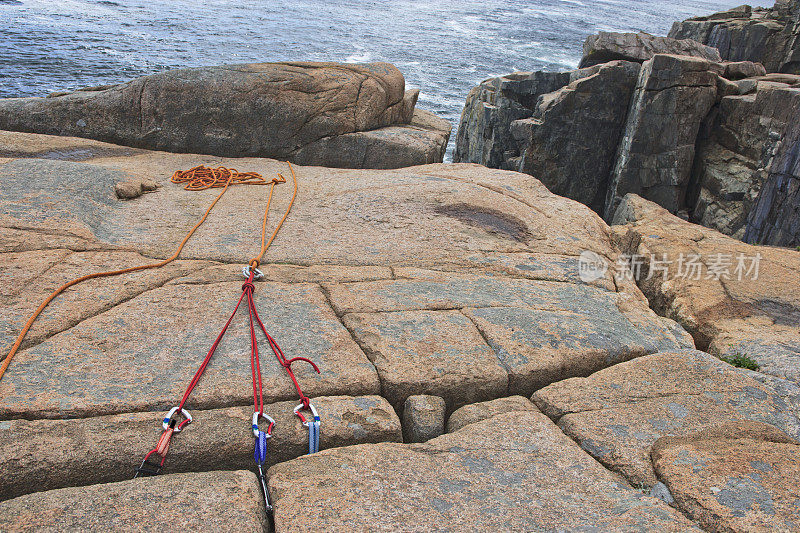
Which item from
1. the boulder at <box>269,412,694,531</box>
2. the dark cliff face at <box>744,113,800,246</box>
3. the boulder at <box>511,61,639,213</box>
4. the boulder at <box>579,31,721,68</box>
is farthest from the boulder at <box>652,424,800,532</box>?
the boulder at <box>579,31,721,68</box>

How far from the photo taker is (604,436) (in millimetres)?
3125

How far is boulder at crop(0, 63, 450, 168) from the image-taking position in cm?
794

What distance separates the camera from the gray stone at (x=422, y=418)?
320 centimetres

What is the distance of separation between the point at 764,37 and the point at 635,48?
492 inches

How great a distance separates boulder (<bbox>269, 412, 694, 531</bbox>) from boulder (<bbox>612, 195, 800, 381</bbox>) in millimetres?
2683

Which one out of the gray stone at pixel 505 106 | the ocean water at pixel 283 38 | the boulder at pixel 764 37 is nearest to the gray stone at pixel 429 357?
the gray stone at pixel 505 106

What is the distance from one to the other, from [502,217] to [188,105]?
4924 millimetres

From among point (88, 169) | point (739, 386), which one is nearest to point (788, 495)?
point (739, 386)

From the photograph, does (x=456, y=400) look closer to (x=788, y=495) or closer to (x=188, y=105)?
(x=788, y=495)

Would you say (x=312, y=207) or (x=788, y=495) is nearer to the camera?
(x=788, y=495)

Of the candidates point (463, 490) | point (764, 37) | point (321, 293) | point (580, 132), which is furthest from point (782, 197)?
point (764, 37)

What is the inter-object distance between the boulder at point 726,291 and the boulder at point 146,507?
14.0 ft

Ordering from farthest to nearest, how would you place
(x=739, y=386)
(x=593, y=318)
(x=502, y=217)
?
(x=502, y=217) → (x=593, y=318) → (x=739, y=386)

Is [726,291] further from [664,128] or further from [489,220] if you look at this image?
[664,128]
